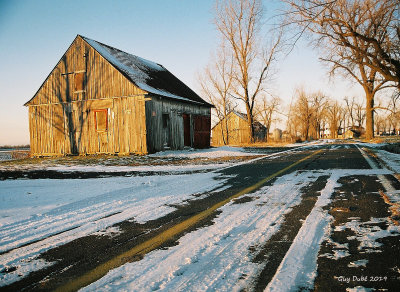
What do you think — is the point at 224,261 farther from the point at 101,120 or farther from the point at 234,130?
the point at 234,130

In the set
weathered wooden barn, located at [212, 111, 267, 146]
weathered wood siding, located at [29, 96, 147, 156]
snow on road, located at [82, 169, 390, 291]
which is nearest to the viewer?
snow on road, located at [82, 169, 390, 291]

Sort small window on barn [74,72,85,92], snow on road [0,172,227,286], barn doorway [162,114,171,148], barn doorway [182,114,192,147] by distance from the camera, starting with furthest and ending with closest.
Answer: barn doorway [182,114,192,147] → small window on barn [74,72,85,92] → barn doorway [162,114,171,148] → snow on road [0,172,227,286]

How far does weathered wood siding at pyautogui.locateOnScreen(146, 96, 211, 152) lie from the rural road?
1327cm

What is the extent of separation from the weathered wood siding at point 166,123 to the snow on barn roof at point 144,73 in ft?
1.99

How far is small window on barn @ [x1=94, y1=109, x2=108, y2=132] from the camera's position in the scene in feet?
56.5

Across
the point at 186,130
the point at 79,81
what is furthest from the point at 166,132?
the point at 79,81

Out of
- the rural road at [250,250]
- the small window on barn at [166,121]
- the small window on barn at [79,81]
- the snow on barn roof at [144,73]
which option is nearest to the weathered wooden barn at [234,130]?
the snow on barn roof at [144,73]

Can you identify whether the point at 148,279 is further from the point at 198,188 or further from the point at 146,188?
the point at 146,188

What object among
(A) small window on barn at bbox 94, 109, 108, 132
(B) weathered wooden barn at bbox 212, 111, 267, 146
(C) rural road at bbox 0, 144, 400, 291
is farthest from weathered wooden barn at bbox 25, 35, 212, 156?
(B) weathered wooden barn at bbox 212, 111, 267, 146

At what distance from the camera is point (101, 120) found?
1739 cm

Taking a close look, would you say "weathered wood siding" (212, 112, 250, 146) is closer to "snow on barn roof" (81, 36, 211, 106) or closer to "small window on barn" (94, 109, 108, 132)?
"snow on barn roof" (81, 36, 211, 106)

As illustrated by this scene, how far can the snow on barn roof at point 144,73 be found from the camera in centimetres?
1722

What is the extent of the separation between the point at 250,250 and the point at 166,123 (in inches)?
642

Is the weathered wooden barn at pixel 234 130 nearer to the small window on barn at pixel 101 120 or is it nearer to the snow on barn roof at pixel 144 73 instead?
the snow on barn roof at pixel 144 73
